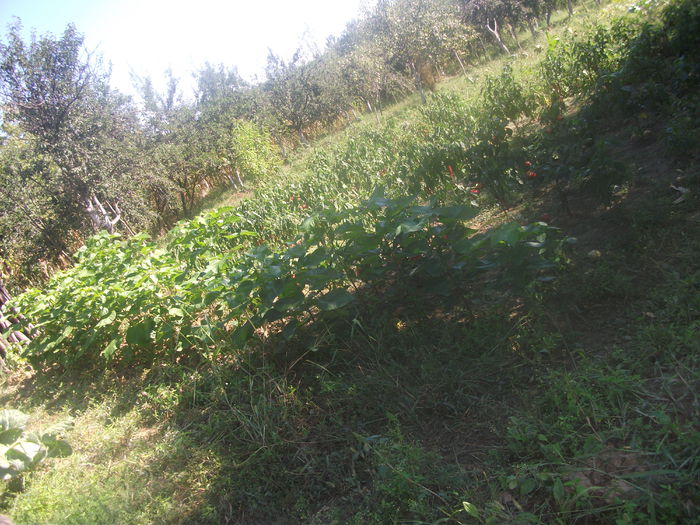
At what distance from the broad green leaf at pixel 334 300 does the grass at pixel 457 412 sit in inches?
7.0

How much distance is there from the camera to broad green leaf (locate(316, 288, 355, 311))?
2408 millimetres

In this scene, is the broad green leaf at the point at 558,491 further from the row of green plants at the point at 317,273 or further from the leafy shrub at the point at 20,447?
the leafy shrub at the point at 20,447

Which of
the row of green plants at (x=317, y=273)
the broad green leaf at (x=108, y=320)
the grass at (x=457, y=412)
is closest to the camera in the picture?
the grass at (x=457, y=412)

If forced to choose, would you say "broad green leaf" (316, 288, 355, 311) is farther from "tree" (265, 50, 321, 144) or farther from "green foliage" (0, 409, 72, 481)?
"tree" (265, 50, 321, 144)

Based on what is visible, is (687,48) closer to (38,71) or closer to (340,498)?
(340,498)

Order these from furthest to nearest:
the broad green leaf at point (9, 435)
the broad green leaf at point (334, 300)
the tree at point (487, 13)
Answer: the tree at point (487, 13), the broad green leaf at point (9, 435), the broad green leaf at point (334, 300)

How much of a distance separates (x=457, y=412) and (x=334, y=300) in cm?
85

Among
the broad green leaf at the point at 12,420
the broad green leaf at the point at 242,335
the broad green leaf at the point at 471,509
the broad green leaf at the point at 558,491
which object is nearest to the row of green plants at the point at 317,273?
the broad green leaf at the point at 242,335

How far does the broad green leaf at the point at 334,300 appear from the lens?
2.41m

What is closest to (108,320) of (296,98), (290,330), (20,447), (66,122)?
(20,447)

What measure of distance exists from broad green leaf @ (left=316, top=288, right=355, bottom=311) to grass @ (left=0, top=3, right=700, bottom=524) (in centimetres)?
18

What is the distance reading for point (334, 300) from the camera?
2459 millimetres

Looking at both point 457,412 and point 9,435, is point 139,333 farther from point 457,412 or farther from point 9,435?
point 457,412

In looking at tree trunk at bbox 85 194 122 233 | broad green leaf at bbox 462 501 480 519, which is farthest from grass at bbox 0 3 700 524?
tree trunk at bbox 85 194 122 233
